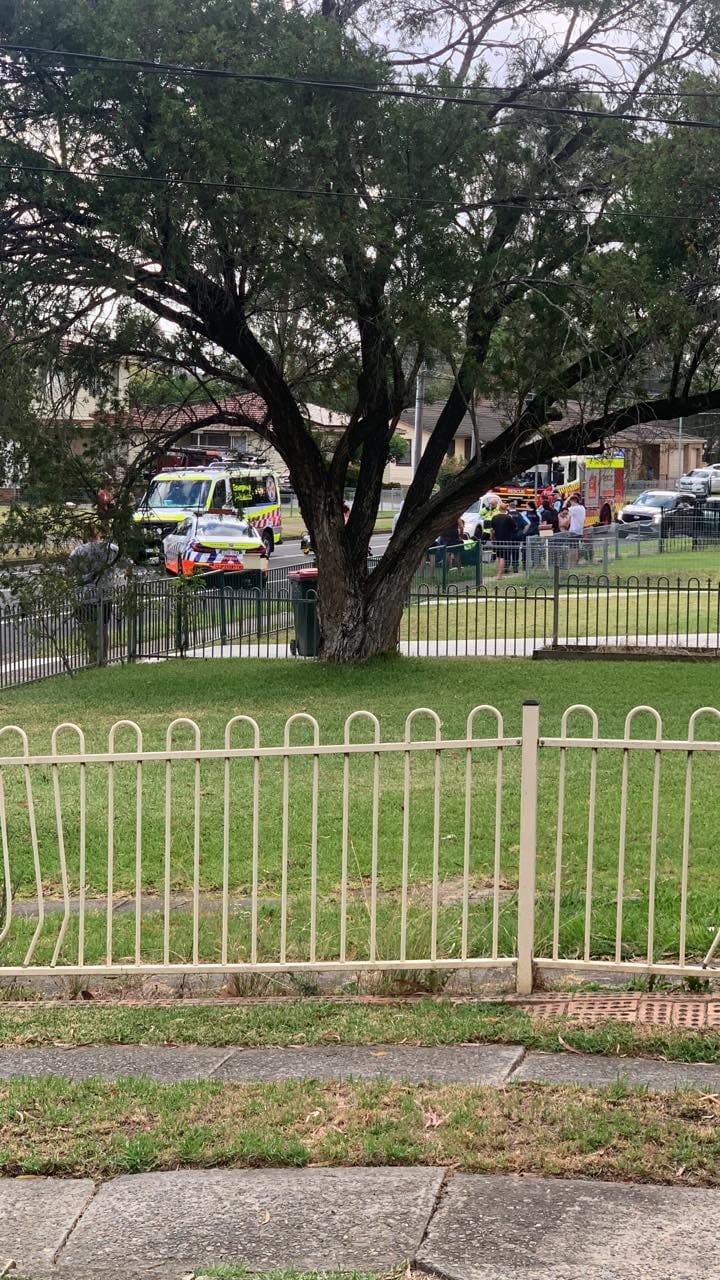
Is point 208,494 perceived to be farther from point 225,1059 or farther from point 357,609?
point 225,1059

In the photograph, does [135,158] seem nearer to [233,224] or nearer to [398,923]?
[233,224]

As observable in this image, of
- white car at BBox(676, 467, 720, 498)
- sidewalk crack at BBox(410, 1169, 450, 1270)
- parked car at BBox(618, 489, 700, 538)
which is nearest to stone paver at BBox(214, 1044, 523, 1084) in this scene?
sidewalk crack at BBox(410, 1169, 450, 1270)

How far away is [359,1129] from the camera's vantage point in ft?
14.9

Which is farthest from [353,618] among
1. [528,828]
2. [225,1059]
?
[225,1059]

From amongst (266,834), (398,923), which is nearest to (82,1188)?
(398,923)

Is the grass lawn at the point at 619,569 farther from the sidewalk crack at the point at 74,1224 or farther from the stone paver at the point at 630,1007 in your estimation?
the sidewalk crack at the point at 74,1224

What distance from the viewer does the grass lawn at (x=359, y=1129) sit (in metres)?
4.30

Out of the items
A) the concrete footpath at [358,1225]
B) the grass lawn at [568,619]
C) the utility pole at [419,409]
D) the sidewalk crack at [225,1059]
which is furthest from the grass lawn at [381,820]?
the utility pole at [419,409]

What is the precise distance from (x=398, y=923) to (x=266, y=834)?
2.69m

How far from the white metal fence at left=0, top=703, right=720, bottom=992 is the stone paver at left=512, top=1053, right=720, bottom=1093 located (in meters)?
0.75

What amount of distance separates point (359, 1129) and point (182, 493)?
35.3 metres

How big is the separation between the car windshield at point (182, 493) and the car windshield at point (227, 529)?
2670mm

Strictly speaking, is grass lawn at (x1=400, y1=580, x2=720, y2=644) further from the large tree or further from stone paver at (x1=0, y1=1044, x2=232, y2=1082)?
stone paver at (x1=0, y1=1044, x2=232, y2=1082)

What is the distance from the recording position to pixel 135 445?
19453 mm
